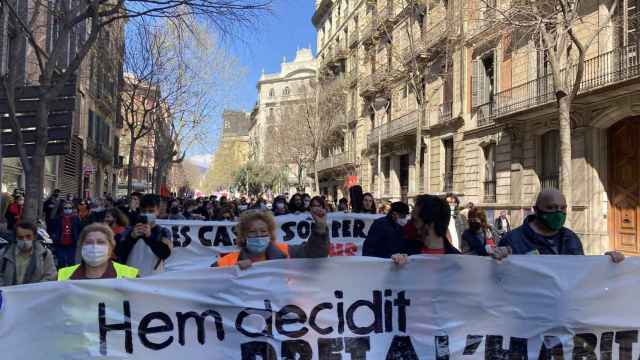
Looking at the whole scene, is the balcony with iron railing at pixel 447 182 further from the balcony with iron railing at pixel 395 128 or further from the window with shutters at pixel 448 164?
the balcony with iron railing at pixel 395 128

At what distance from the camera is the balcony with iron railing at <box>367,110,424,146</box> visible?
30.3m

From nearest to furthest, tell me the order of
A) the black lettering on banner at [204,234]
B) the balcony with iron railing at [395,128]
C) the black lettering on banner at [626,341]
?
the black lettering on banner at [626,341]
the black lettering on banner at [204,234]
the balcony with iron railing at [395,128]

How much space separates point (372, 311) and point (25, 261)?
3.14m

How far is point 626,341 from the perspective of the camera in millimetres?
4297

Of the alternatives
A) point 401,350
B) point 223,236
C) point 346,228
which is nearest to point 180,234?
point 223,236

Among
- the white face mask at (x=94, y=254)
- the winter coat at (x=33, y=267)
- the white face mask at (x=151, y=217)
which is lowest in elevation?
the winter coat at (x=33, y=267)

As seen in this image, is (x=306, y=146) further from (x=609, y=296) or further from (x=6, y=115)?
(x=609, y=296)

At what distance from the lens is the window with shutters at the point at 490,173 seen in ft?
76.3

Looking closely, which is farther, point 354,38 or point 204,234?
point 354,38

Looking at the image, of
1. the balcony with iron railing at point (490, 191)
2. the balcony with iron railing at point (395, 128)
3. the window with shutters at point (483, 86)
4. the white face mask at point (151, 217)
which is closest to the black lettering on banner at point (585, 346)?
the white face mask at point (151, 217)

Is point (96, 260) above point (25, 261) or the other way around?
above

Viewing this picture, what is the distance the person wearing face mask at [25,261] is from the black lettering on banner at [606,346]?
4418 millimetres

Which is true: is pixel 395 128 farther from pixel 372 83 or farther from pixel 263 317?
pixel 263 317

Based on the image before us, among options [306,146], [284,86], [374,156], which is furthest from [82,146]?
[284,86]
